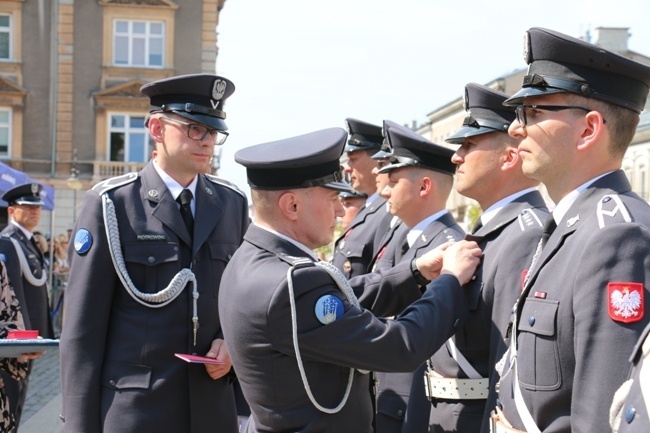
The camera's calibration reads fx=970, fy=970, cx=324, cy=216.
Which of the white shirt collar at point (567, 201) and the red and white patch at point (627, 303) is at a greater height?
the white shirt collar at point (567, 201)

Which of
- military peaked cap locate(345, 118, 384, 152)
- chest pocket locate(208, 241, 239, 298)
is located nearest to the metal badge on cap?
chest pocket locate(208, 241, 239, 298)

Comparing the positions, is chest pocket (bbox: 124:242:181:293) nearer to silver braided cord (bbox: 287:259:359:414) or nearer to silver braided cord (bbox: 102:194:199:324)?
silver braided cord (bbox: 102:194:199:324)

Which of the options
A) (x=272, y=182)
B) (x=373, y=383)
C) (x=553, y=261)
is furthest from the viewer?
(x=373, y=383)

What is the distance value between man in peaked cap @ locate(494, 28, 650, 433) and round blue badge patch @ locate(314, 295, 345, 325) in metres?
0.59

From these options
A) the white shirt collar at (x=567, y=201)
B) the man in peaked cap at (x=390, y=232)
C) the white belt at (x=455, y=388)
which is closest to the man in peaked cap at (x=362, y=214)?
the man in peaked cap at (x=390, y=232)

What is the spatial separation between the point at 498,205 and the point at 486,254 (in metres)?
0.47

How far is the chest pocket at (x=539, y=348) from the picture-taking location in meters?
→ 2.90

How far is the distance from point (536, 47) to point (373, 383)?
147 centimetres

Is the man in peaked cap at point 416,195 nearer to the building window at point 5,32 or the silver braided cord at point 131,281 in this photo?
the silver braided cord at point 131,281

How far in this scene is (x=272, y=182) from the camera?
3.61m

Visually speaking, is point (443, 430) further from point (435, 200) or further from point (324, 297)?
point (435, 200)

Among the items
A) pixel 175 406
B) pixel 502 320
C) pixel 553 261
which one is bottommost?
pixel 175 406

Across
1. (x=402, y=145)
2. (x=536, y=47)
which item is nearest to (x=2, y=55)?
(x=402, y=145)

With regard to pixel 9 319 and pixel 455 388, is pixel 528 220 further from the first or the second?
pixel 9 319
